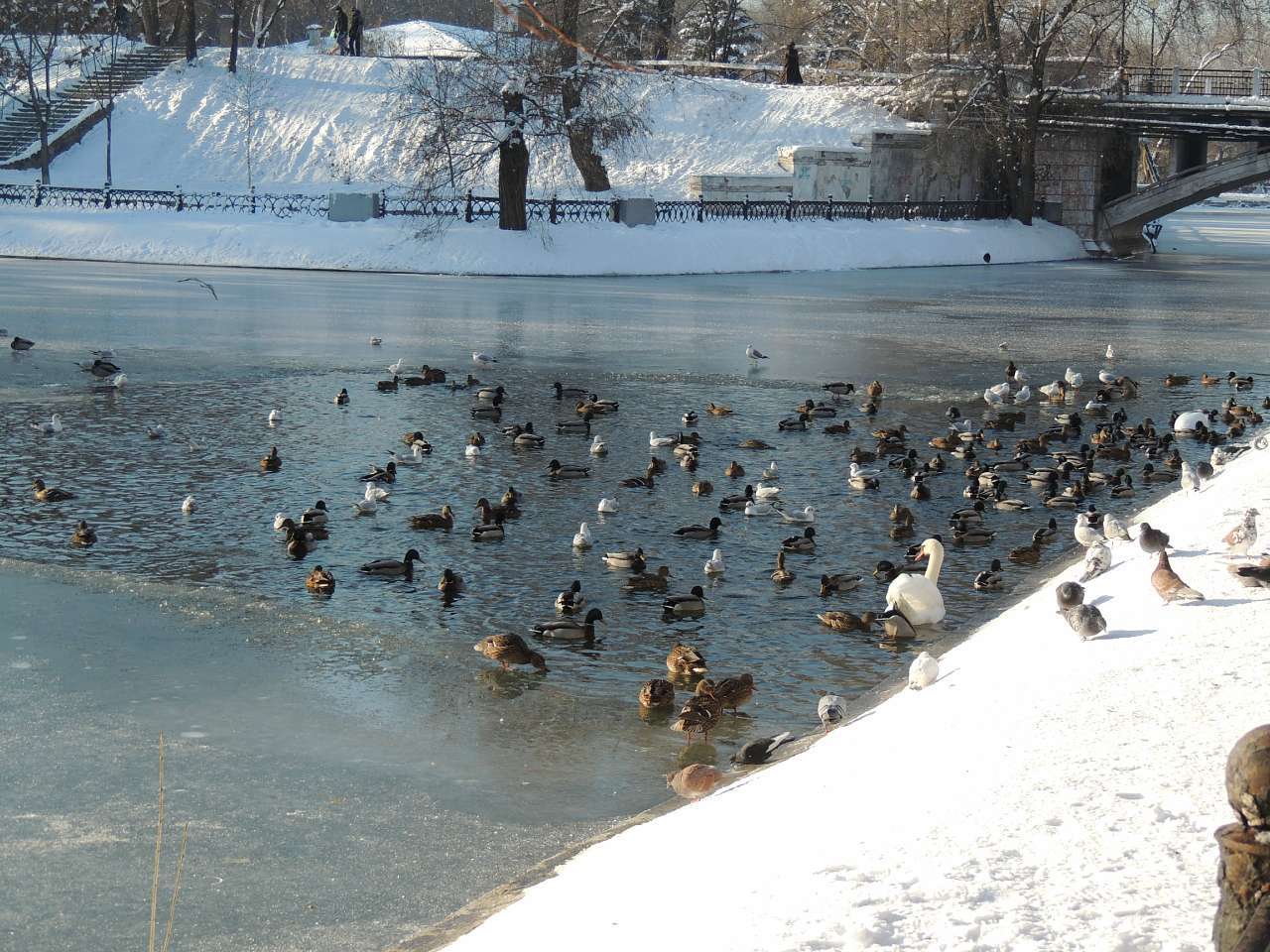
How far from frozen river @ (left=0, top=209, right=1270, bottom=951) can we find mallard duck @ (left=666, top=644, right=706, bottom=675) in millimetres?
249

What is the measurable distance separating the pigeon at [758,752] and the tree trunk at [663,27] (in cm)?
5918

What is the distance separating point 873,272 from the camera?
44.5 m

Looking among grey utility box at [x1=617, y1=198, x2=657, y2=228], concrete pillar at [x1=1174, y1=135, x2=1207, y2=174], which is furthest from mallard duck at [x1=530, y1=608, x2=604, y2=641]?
concrete pillar at [x1=1174, y1=135, x2=1207, y2=174]

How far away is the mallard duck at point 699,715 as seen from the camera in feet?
26.6

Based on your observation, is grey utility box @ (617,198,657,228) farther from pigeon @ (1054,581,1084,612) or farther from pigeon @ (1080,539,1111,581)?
pigeon @ (1054,581,1084,612)

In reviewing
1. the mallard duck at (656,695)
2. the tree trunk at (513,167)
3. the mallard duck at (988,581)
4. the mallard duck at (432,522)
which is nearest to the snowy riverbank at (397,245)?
the tree trunk at (513,167)

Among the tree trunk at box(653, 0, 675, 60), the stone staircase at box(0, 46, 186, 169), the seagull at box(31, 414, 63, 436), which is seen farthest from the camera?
the tree trunk at box(653, 0, 675, 60)

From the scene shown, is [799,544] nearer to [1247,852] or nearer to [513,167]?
[1247,852]

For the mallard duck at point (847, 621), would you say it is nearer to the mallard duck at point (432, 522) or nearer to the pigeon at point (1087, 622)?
the pigeon at point (1087, 622)

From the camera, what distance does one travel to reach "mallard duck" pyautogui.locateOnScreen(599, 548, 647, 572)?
37.3 feet

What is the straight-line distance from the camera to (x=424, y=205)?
40812 mm

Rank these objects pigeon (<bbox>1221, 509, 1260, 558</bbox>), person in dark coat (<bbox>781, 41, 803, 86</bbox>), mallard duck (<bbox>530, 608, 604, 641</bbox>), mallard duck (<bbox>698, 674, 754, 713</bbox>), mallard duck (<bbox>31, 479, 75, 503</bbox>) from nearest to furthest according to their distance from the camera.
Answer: mallard duck (<bbox>698, 674, 754, 713</bbox>) < pigeon (<bbox>1221, 509, 1260, 558</bbox>) < mallard duck (<bbox>530, 608, 604, 641</bbox>) < mallard duck (<bbox>31, 479, 75, 503</bbox>) < person in dark coat (<bbox>781, 41, 803, 86</bbox>)

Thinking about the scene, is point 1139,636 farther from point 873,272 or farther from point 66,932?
point 873,272

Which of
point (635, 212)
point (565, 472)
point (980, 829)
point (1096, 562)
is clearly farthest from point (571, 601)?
point (635, 212)
